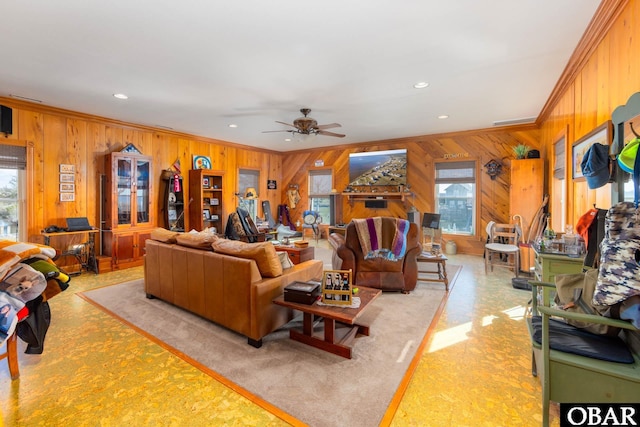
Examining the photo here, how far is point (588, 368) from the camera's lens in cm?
146

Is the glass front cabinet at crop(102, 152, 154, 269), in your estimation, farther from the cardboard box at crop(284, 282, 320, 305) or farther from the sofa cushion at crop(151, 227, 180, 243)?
the cardboard box at crop(284, 282, 320, 305)

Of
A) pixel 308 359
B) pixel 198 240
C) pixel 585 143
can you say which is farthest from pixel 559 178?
pixel 198 240

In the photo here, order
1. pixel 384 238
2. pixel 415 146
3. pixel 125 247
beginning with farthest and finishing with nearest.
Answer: pixel 415 146 < pixel 125 247 < pixel 384 238

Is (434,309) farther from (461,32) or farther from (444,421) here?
(461,32)

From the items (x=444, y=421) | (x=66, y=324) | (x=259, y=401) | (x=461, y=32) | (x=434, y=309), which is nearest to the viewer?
(x=444, y=421)

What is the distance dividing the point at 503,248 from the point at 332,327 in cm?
344

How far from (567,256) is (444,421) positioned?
6.12ft

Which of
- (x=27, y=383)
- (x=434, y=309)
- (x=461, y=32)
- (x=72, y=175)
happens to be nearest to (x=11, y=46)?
(x=72, y=175)

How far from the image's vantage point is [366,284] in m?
3.72

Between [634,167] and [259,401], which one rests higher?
[634,167]

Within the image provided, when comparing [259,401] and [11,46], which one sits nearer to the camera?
[259,401]

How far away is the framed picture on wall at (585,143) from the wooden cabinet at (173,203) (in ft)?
Result: 20.8

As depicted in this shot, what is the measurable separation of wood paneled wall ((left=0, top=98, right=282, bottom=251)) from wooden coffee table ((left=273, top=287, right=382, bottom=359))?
4.46 metres

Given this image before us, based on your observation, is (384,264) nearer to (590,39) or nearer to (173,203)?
(590,39)
